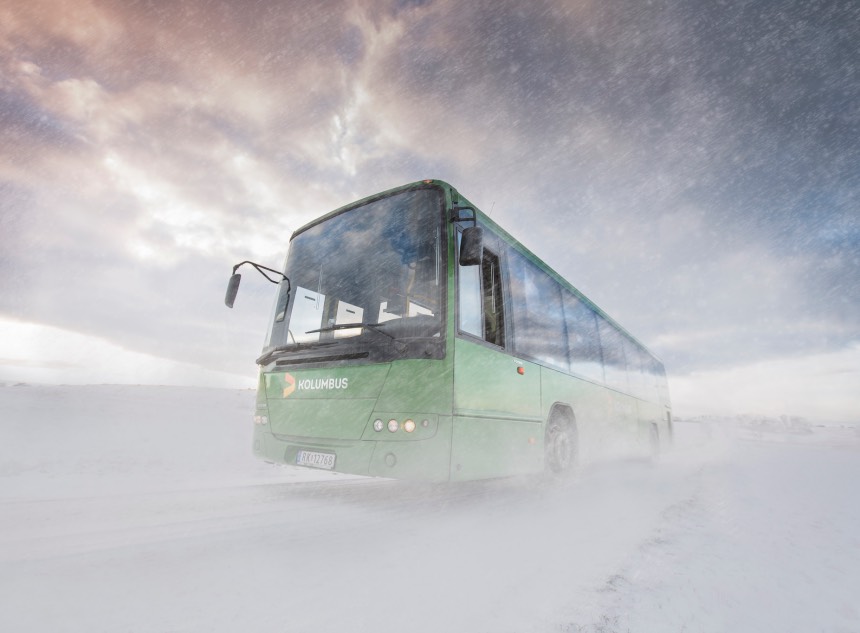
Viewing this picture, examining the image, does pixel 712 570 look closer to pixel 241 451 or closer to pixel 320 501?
pixel 320 501

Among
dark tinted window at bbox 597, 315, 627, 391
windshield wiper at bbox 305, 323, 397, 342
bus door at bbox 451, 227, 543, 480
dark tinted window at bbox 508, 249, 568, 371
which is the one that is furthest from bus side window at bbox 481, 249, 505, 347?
dark tinted window at bbox 597, 315, 627, 391

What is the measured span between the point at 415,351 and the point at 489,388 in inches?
41.2

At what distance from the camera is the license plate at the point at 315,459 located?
431cm

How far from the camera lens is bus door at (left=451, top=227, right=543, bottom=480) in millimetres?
4086

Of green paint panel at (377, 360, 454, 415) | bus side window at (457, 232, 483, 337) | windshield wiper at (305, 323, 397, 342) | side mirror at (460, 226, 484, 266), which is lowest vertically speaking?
green paint panel at (377, 360, 454, 415)

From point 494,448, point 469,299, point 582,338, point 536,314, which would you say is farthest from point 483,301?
point 582,338

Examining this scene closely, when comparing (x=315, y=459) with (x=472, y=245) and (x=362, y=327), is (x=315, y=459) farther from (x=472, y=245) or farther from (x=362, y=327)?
(x=472, y=245)

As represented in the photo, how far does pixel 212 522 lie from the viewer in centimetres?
342

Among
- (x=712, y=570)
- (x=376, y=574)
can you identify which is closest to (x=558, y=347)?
(x=712, y=570)

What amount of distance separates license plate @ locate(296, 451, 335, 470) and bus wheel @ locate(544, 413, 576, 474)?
284cm

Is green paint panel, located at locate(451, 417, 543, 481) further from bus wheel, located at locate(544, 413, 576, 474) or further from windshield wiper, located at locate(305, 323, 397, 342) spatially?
windshield wiper, located at locate(305, 323, 397, 342)

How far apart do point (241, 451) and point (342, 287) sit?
769cm

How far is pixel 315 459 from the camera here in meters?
4.43

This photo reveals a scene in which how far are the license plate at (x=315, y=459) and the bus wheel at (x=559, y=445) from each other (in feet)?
9.31
